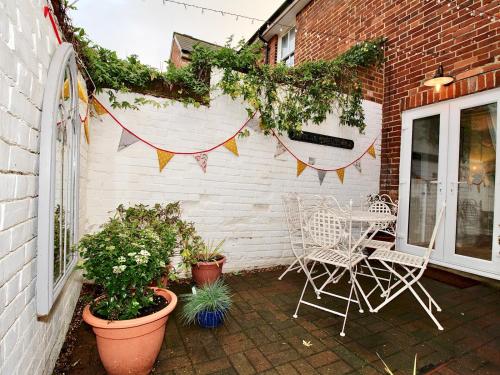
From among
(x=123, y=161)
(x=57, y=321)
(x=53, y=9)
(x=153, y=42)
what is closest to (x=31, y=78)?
(x=53, y=9)

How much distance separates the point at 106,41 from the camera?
279 centimetres

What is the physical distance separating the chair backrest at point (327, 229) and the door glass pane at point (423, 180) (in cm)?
218

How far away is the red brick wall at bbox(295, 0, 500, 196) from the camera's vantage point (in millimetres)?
3250

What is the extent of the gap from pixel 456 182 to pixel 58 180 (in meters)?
4.05

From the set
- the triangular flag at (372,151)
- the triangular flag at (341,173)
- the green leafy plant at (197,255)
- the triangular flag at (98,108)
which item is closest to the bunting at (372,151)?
the triangular flag at (372,151)

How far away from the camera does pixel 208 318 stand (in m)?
2.20

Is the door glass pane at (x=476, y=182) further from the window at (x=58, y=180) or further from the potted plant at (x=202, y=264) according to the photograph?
the window at (x=58, y=180)

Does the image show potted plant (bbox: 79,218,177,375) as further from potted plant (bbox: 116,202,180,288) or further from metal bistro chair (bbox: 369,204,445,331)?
metal bistro chair (bbox: 369,204,445,331)

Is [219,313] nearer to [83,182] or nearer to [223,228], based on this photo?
[223,228]

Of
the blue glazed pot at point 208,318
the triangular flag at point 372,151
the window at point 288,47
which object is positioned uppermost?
the window at point 288,47

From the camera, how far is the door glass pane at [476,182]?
126 inches

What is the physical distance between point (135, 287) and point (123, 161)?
161 cm

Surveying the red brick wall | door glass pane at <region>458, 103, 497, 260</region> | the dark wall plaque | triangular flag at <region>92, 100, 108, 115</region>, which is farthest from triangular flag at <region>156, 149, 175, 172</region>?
door glass pane at <region>458, 103, 497, 260</region>

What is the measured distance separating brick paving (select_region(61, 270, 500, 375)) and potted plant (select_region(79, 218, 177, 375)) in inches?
Answer: 9.5
